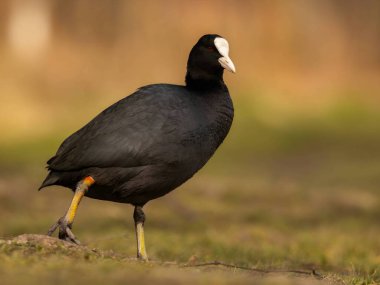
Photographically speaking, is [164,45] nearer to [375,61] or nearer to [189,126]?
[375,61]

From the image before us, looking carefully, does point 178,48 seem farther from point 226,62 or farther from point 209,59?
point 226,62

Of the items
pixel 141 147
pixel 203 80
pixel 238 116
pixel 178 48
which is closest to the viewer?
pixel 141 147

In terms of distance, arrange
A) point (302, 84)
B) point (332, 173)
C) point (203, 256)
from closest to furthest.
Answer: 1. point (203, 256)
2. point (332, 173)
3. point (302, 84)

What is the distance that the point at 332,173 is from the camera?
23.7m

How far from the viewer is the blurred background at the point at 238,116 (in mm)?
12203

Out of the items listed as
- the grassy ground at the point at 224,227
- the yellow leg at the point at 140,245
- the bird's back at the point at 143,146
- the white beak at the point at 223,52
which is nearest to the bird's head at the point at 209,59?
the white beak at the point at 223,52

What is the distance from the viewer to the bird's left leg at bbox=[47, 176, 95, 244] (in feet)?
22.7

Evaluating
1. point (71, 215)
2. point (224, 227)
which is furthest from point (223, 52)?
point (224, 227)

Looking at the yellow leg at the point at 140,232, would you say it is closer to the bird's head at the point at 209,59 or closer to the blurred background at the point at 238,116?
the bird's head at the point at 209,59

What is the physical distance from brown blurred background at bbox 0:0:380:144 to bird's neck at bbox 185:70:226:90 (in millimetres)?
27534

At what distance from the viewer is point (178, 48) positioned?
42.0m

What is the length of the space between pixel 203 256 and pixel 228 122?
8.27 feet

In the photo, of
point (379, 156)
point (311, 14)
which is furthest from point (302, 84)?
point (379, 156)

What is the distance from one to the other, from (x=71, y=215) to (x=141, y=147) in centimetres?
78
